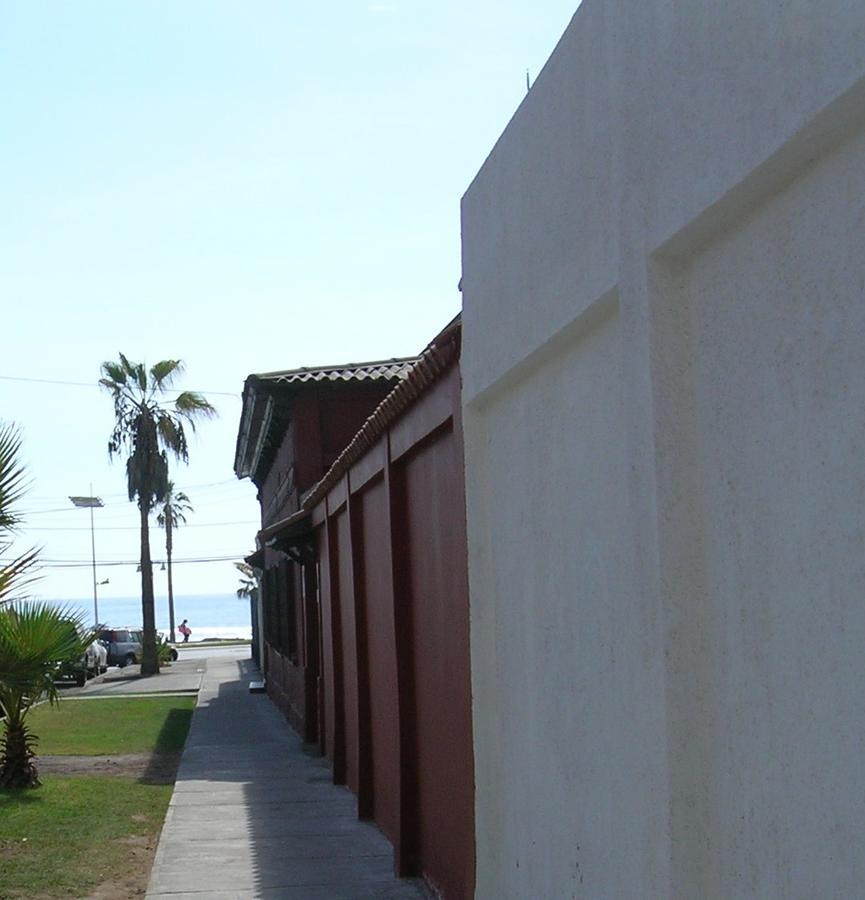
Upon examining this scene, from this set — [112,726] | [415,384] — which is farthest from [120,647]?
[415,384]

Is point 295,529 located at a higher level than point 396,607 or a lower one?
higher

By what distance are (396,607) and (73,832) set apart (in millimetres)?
4315

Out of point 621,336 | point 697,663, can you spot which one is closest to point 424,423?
point 621,336

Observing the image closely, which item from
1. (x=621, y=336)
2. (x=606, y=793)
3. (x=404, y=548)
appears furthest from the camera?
(x=404, y=548)

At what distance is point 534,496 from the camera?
6055 millimetres

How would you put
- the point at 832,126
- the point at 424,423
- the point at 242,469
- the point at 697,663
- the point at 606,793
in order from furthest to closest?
1. the point at 242,469
2. the point at 424,423
3. the point at 606,793
4. the point at 697,663
5. the point at 832,126

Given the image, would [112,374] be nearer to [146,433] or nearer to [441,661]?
[146,433]

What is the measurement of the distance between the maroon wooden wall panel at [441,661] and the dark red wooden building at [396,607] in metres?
0.01

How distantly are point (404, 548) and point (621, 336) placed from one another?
5.52 meters

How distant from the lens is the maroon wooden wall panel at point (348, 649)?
1341 cm

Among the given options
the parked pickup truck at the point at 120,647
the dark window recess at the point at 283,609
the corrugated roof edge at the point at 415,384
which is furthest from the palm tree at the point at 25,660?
the parked pickup truck at the point at 120,647

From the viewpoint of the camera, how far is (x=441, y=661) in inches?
332

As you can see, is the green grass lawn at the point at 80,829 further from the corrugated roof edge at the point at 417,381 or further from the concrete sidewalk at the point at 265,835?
the corrugated roof edge at the point at 417,381

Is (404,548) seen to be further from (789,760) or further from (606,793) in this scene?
→ (789,760)
